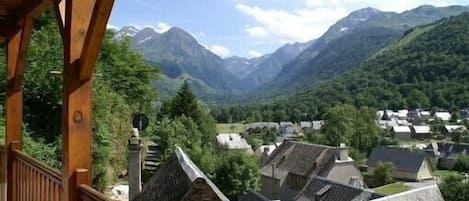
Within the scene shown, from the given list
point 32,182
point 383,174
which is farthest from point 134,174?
point 383,174

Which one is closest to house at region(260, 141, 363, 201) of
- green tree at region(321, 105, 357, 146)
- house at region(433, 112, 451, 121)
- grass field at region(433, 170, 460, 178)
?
grass field at region(433, 170, 460, 178)

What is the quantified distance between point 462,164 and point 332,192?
101 feet

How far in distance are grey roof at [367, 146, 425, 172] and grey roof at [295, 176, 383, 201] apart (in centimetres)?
2310

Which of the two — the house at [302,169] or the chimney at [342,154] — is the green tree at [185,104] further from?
the chimney at [342,154]

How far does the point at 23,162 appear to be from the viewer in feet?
13.0

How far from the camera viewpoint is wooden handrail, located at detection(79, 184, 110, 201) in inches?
91.0

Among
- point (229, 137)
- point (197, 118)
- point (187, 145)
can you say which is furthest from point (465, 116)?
point (187, 145)

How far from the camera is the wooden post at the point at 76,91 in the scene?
2.47 meters

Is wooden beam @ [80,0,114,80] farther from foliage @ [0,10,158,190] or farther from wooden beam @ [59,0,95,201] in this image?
foliage @ [0,10,158,190]

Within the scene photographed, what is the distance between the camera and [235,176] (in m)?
25.3

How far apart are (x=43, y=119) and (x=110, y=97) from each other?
2.11 meters

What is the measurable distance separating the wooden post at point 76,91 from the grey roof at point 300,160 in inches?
1079

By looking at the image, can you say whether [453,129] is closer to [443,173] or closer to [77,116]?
[443,173]

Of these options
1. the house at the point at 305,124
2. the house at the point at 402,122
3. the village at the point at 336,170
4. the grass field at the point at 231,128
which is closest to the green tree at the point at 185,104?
the village at the point at 336,170
